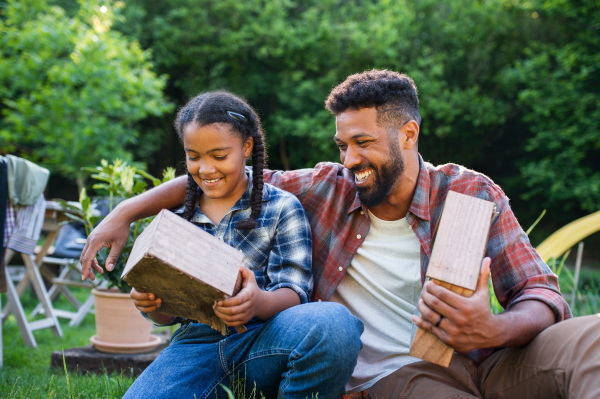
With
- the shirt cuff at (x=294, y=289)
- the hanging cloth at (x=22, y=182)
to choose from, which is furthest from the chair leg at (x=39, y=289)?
the shirt cuff at (x=294, y=289)

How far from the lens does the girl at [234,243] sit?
6.15 ft

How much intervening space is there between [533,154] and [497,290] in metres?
12.5

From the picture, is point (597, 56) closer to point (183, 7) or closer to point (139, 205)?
point (183, 7)

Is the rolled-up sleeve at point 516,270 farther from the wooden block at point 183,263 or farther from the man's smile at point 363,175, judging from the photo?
the wooden block at point 183,263

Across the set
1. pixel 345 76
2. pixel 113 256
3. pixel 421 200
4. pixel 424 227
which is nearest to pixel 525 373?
pixel 424 227

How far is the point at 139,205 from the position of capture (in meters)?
2.36

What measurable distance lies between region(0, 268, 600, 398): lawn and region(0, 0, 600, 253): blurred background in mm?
4540

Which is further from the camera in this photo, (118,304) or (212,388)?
(118,304)

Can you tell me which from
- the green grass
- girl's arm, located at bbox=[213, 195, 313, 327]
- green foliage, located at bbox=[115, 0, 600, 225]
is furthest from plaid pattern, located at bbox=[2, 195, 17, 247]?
green foliage, located at bbox=[115, 0, 600, 225]

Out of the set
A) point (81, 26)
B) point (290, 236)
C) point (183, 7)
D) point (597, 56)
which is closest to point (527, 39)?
point (597, 56)

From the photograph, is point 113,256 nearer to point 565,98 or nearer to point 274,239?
point 274,239

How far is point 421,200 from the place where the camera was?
2236 millimetres

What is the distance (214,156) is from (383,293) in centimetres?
98

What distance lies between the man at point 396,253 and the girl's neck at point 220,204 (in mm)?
230
